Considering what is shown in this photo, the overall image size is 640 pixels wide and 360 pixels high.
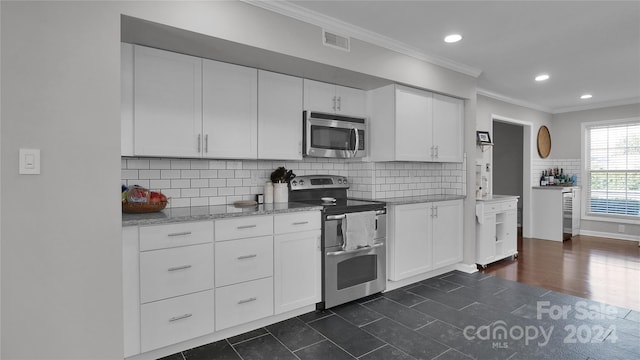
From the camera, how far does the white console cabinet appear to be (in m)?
4.44

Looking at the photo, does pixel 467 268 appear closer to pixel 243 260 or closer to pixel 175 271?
pixel 243 260

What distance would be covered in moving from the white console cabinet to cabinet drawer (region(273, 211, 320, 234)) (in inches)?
97.7

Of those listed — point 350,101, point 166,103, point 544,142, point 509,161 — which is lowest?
point 509,161

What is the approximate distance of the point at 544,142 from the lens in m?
6.84

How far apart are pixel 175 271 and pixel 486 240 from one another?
3.82 m

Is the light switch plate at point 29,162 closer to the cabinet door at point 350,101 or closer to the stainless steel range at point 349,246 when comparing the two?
the stainless steel range at point 349,246

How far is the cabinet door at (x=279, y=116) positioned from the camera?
3051 mm

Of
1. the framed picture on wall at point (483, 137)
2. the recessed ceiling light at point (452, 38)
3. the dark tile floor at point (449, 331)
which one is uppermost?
the recessed ceiling light at point (452, 38)

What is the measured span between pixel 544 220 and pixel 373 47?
5112 mm

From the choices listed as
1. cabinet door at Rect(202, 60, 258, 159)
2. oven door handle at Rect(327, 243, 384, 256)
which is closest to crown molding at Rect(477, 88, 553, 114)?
oven door handle at Rect(327, 243, 384, 256)

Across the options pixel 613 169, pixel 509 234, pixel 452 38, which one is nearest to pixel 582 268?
pixel 509 234

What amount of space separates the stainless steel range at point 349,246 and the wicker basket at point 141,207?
130 centimetres

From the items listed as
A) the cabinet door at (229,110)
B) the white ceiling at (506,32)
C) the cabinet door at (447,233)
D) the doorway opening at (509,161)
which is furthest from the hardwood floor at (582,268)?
the cabinet door at (229,110)

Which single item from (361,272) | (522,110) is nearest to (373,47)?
(361,272)
